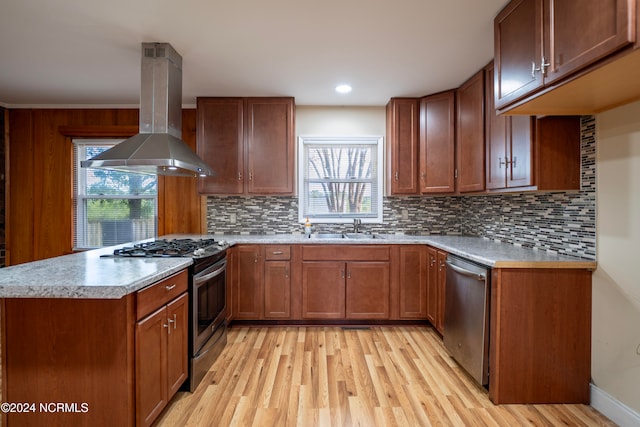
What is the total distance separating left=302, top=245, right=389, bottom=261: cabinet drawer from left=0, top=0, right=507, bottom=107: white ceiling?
1591mm

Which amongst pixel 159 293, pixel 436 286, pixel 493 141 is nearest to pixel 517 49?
pixel 493 141

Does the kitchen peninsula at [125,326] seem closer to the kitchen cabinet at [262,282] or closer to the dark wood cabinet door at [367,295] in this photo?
the kitchen cabinet at [262,282]

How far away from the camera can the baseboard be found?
1717 millimetres

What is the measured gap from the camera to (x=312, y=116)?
3.70m

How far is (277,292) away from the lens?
3156 millimetres

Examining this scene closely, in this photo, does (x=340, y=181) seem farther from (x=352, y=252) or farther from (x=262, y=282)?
(x=262, y=282)

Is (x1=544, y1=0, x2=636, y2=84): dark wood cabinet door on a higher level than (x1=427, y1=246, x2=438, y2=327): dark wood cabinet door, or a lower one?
higher

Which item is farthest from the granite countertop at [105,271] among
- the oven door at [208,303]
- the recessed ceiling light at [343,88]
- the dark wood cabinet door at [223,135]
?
the recessed ceiling light at [343,88]

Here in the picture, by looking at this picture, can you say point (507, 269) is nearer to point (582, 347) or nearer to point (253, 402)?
point (582, 347)

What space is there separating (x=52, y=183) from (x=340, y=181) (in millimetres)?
3377

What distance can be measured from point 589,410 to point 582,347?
0.37 metres

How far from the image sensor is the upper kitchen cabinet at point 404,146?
340 centimetres

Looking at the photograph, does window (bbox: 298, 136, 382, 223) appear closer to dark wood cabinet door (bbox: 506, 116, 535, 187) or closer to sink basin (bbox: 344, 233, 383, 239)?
sink basin (bbox: 344, 233, 383, 239)

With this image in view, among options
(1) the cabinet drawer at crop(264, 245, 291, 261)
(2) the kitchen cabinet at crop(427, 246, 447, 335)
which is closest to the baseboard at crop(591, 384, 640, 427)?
(2) the kitchen cabinet at crop(427, 246, 447, 335)
